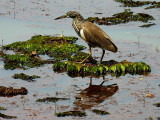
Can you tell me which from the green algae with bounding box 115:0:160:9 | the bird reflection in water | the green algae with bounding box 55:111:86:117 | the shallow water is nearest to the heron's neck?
the shallow water

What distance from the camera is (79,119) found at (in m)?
7.71

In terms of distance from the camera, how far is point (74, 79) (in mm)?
10430

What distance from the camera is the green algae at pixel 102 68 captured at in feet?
35.9

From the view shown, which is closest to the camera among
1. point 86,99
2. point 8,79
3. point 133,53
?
point 86,99

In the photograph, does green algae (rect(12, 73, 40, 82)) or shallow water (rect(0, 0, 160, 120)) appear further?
green algae (rect(12, 73, 40, 82))

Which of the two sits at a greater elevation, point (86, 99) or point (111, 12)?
point (111, 12)

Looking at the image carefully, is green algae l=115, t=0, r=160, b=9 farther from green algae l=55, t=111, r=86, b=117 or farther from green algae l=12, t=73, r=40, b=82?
green algae l=55, t=111, r=86, b=117

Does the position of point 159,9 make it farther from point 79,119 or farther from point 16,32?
point 79,119

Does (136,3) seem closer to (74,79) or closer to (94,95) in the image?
(74,79)

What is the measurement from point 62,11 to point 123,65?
890 centimetres

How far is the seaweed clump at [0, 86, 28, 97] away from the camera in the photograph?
8.88m

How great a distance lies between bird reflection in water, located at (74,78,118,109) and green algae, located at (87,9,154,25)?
7457 millimetres

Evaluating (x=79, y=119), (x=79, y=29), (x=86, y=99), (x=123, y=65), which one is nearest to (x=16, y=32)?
(x=79, y=29)

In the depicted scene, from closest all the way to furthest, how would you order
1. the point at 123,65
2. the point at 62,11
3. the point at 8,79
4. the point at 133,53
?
the point at 8,79 → the point at 123,65 → the point at 133,53 → the point at 62,11
